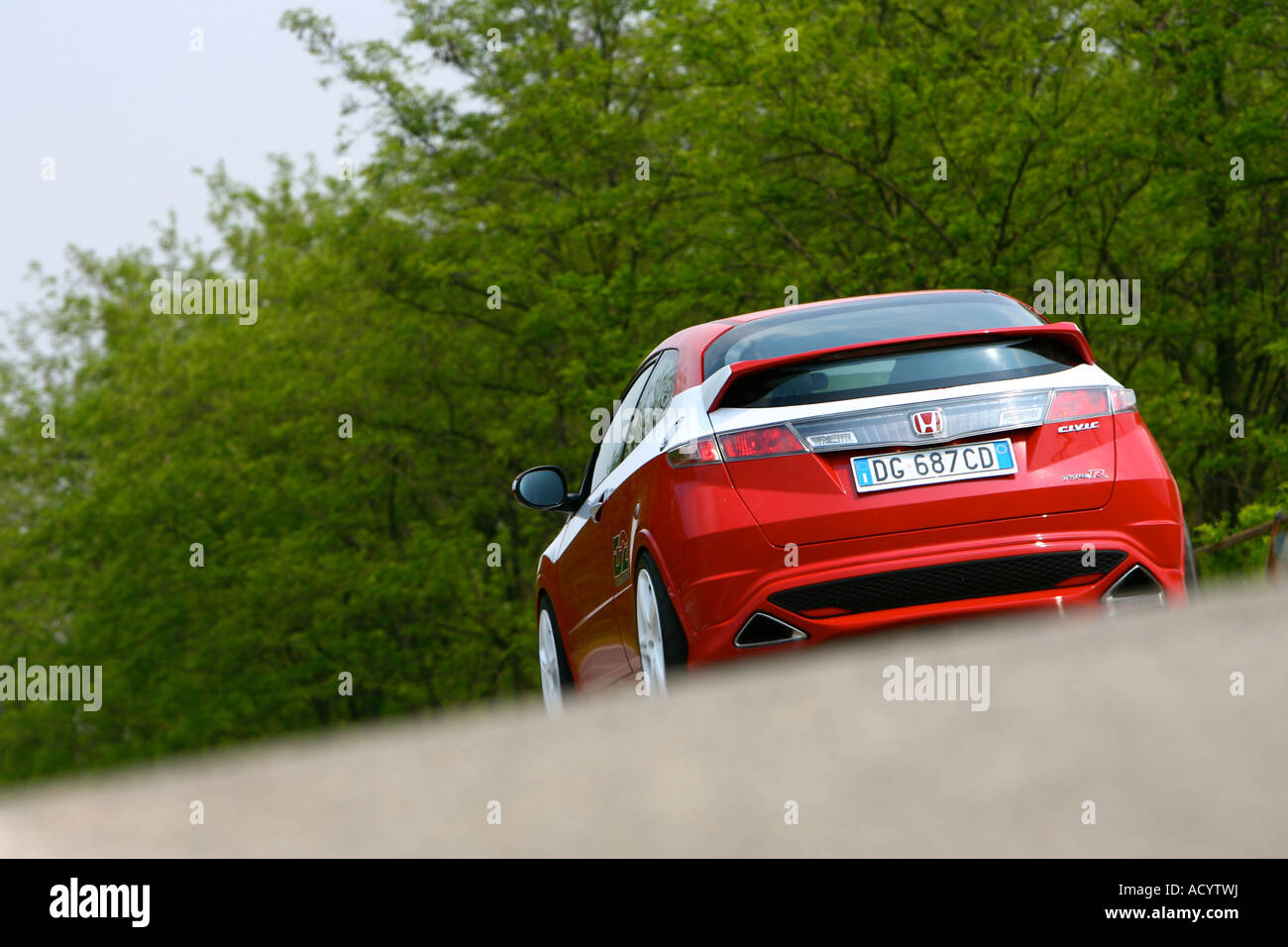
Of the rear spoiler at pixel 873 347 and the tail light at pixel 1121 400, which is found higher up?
the rear spoiler at pixel 873 347

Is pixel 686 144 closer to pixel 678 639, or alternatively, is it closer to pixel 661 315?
pixel 661 315

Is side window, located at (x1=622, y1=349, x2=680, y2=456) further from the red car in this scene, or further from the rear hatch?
the rear hatch

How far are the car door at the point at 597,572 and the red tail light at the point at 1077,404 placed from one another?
6.02ft

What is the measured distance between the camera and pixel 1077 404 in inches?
231

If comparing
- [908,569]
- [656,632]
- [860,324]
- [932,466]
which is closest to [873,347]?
[860,324]

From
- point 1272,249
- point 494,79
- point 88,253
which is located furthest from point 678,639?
point 88,253

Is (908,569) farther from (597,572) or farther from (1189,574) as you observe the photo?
(597,572)

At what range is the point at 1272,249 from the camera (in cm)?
2056

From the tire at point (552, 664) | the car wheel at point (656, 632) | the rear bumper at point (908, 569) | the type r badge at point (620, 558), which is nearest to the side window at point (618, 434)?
the type r badge at point (620, 558)

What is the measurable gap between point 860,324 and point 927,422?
0.68m

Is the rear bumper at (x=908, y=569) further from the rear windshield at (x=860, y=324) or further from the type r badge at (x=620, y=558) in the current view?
the type r badge at (x=620, y=558)

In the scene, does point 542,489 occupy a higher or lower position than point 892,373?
lower

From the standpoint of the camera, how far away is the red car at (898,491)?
5.64m
